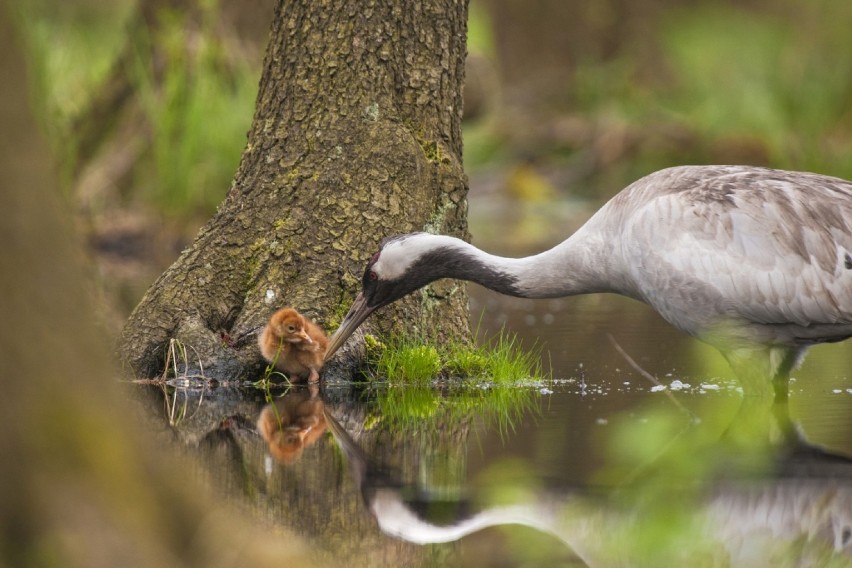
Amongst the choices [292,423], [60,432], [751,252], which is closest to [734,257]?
[751,252]

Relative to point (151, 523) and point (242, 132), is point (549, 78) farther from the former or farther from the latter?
point (151, 523)

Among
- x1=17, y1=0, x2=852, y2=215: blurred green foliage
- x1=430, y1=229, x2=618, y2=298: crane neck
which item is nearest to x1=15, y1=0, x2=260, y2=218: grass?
x1=17, y1=0, x2=852, y2=215: blurred green foliage

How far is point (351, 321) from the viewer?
7.97 m

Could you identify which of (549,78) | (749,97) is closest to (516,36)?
(549,78)

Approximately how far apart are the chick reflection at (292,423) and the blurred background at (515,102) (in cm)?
255

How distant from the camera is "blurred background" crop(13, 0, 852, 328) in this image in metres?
15.1

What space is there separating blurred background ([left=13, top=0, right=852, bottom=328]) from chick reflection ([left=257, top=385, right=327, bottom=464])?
8.36 feet

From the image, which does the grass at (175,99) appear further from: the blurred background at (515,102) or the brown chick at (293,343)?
the brown chick at (293,343)

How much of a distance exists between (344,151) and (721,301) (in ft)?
7.87

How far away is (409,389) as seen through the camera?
8125 millimetres

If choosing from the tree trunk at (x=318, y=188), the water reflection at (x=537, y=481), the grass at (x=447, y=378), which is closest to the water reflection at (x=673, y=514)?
the water reflection at (x=537, y=481)

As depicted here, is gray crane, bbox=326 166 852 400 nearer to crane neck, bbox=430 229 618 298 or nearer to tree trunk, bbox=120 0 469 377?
crane neck, bbox=430 229 618 298

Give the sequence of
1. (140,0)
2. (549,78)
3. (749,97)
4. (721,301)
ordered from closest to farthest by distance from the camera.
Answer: (721,301) → (140,0) → (749,97) → (549,78)

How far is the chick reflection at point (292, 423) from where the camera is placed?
6555mm
